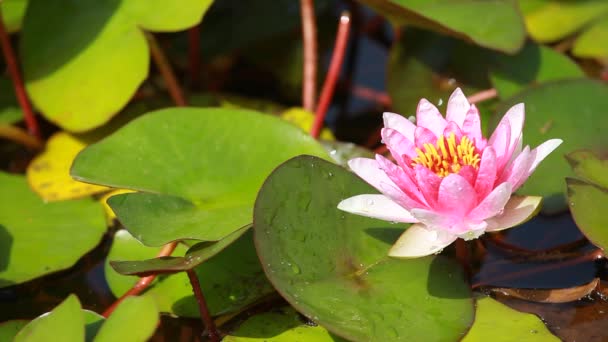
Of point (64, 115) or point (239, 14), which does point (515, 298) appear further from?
point (239, 14)

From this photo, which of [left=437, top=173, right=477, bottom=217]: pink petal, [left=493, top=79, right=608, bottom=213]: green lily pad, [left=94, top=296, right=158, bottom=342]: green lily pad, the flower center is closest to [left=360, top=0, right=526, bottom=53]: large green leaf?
[left=493, top=79, right=608, bottom=213]: green lily pad

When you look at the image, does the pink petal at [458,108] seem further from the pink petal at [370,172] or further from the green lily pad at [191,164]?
the green lily pad at [191,164]

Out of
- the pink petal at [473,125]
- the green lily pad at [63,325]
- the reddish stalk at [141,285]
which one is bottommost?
the reddish stalk at [141,285]

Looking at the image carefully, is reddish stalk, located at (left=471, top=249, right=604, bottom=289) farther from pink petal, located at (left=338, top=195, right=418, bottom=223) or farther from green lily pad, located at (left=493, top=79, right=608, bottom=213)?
pink petal, located at (left=338, top=195, right=418, bottom=223)

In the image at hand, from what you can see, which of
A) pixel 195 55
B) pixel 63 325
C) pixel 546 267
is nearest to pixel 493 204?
pixel 546 267

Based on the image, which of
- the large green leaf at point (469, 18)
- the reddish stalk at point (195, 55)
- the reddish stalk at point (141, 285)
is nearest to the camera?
the reddish stalk at point (141, 285)

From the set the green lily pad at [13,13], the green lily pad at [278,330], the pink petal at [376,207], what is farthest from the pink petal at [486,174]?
the green lily pad at [13,13]

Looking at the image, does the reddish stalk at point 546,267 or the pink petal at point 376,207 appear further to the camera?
the reddish stalk at point 546,267
